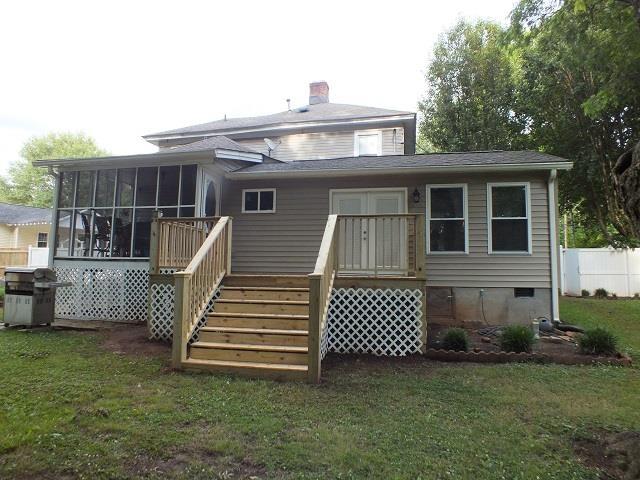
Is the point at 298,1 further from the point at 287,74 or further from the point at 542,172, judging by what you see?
the point at 287,74

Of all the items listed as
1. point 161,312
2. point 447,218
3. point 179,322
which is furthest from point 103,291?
point 447,218

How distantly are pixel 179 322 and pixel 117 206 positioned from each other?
4668 mm

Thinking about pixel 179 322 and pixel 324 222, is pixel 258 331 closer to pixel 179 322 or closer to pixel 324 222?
pixel 179 322

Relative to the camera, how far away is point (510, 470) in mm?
2439

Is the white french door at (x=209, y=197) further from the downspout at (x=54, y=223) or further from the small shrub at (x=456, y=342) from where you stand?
the small shrub at (x=456, y=342)

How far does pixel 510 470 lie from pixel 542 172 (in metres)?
6.50

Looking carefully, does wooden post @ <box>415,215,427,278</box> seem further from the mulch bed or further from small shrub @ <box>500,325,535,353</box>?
small shrub @ <box>500,325,535,353</box>

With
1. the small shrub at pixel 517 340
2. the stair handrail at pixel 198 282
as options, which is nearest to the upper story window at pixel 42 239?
the stair handrail at pixel 198 282

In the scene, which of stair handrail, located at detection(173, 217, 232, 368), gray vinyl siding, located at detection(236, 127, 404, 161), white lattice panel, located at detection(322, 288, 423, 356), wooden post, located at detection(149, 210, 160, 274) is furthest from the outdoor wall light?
gray vinyl siding, located at detection(236, 127, 404, 161)

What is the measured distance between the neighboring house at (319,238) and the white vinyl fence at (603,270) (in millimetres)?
7710

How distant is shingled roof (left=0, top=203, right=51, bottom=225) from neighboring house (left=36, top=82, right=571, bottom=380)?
1555cm

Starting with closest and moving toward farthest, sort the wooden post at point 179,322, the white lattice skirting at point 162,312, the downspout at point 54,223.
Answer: the wooden post at point 179,322 → the white lattice skirting at point 162,312 → the downspout at point 54,223

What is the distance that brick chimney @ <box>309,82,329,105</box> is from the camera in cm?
1683

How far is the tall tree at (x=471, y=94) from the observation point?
1742 cm
